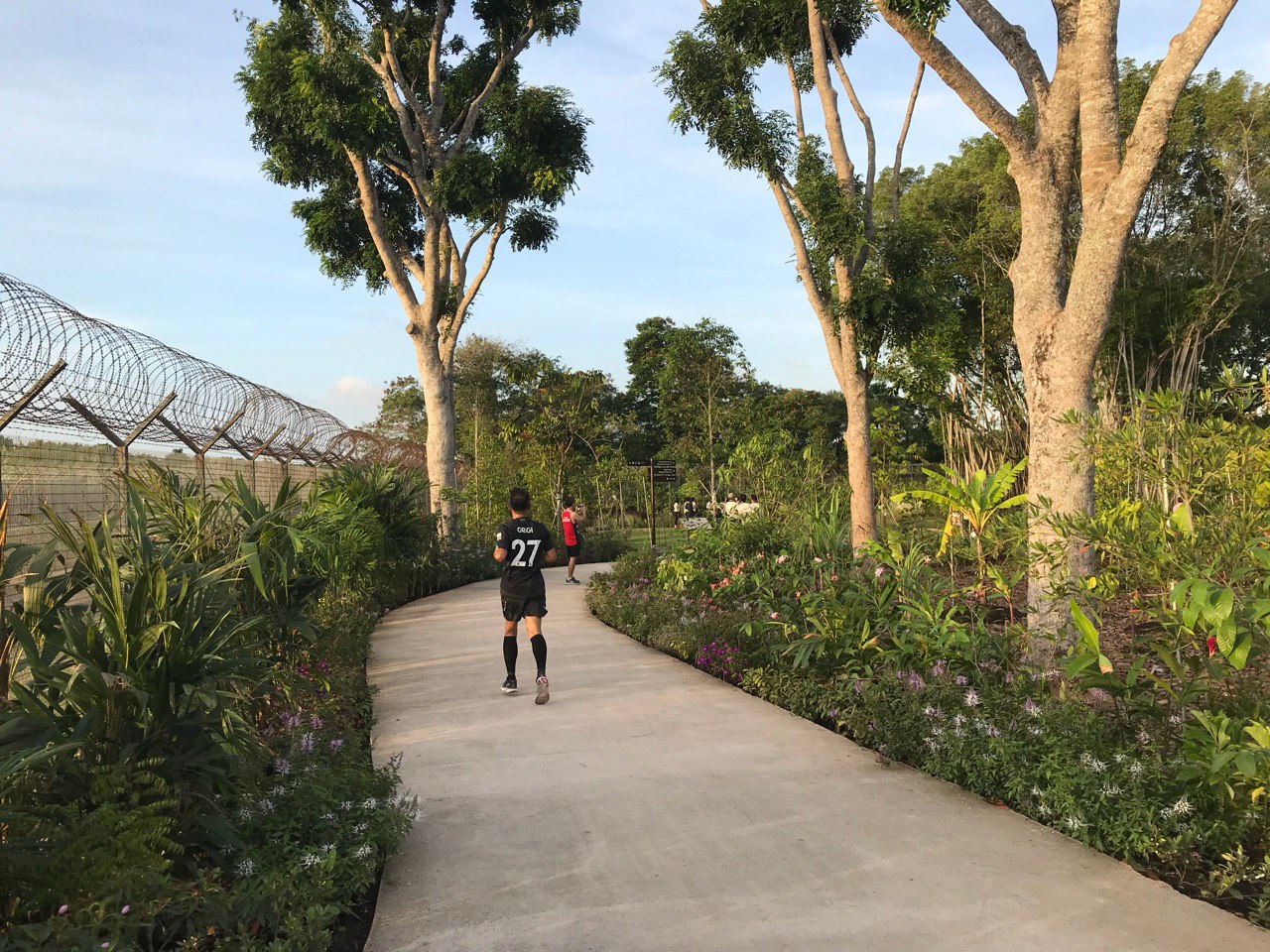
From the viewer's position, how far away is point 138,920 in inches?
93.1

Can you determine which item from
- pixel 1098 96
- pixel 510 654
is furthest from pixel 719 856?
pixel 1098 96

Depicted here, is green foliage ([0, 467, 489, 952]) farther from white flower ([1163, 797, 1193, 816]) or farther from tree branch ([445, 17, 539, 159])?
tree branch ([445, 17, 539, 159])

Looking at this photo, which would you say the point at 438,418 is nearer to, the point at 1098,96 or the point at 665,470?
the point at 665,470

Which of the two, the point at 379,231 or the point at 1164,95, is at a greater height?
the point at 379,231

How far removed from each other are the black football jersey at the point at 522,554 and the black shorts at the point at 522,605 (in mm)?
38

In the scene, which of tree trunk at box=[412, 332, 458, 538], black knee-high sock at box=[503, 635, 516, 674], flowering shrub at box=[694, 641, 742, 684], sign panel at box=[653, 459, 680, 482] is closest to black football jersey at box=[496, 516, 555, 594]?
black knee-high sock at box=[503, 635, 516, 674]

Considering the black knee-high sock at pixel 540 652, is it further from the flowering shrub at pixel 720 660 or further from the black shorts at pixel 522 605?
the flowering shrub at pixel 720 660

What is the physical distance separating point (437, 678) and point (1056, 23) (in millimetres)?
6734

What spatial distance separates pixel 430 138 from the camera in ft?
51.7

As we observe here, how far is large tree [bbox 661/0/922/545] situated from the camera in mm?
11672

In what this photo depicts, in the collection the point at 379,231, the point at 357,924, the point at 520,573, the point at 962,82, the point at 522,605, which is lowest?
the point at 357,924

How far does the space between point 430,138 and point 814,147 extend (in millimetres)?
7461

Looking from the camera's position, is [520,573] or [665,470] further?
[665,470]

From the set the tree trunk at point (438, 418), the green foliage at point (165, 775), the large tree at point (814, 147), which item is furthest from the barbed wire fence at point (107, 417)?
the large tree at point (814, 147)
